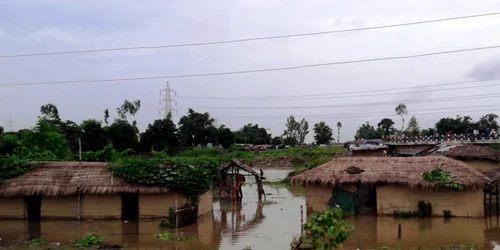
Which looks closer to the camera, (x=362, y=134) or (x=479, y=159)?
(x=479, y=159)

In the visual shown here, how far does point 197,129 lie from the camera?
66562mm

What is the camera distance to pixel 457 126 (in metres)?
71.9

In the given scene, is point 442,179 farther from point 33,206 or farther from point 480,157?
point 33,206

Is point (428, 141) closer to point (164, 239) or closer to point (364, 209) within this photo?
point (364, 209)

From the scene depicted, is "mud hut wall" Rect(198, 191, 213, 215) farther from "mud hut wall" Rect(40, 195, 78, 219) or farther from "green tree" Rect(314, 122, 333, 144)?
"green tree" Rect(314, 122, 333, 144)

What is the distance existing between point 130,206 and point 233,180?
8.82 meters

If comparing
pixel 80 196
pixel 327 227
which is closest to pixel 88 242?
pixel 80 196

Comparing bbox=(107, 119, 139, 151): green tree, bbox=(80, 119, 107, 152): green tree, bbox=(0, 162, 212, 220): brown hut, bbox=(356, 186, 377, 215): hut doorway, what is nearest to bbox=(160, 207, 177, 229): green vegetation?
bbox=(0, 162, 212, 220): brown hut

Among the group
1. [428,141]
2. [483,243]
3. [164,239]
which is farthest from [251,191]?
[428,141]

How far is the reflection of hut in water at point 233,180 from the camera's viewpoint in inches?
1071

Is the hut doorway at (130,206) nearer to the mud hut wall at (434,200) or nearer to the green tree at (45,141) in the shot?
the green tree at (45,141)

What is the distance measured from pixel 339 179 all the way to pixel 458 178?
4857 millimetres

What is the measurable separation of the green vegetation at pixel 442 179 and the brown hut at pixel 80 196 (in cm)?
1034

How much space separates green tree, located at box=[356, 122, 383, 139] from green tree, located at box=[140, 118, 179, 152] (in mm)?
52962
